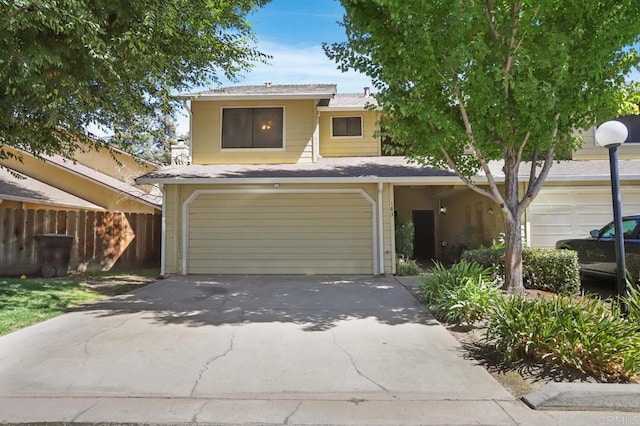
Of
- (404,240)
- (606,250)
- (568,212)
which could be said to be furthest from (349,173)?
(568,212)

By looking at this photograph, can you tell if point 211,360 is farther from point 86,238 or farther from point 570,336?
point 86,238

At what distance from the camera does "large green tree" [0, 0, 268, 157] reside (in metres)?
5.14

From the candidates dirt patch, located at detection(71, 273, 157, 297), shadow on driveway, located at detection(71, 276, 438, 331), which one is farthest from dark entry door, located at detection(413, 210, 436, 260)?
dirt patch, located at detection(71, 273, 157, 297)

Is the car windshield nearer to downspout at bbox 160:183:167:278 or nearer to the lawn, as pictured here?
the lawn

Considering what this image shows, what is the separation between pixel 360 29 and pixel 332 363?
18.9 feet

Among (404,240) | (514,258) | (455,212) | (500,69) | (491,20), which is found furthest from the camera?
(455,212)

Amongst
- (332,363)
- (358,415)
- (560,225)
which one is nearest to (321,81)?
(560,225)

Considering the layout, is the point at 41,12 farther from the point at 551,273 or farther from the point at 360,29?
the point at 551,273

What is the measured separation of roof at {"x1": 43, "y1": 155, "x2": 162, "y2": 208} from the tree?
1121cm

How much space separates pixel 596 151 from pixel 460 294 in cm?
970

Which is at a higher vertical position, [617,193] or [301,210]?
[301,210]

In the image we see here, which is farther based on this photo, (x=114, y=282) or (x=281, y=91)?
(x=281, y=91)

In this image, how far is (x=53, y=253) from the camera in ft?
34.8

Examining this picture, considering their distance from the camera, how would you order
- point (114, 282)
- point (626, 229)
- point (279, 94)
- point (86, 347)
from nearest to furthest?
point (86, 347), point (626, 229), point (114, 282), point (279, 94)
